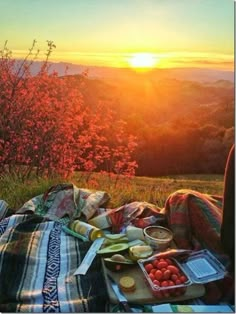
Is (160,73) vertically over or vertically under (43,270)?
over

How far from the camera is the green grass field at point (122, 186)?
252cm

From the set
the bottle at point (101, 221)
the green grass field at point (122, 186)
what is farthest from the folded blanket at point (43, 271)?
the green grass field at point (122, 186)

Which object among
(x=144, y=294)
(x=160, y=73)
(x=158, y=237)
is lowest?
(x=144, y=294)

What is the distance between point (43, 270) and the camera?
1.66 meters

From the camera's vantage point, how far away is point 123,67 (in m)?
2.53

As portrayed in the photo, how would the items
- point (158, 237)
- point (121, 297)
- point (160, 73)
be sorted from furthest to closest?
point (160, 73), point (158, 237), point (121, 297)

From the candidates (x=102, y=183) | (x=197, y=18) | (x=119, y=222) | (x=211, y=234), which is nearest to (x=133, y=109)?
(x=102, y=183)

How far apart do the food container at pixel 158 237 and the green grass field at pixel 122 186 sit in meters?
0.49

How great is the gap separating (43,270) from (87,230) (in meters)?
0.32

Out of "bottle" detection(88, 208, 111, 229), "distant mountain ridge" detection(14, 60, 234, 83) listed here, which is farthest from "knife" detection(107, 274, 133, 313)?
"distant mountain ridge" detection(14, 60, 234, 83)

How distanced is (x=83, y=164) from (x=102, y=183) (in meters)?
0.21

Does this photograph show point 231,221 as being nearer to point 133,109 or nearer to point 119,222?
point 119,222

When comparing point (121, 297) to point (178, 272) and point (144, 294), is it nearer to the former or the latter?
point (144, 294)

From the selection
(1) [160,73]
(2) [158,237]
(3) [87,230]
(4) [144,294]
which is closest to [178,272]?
(4) [144,294]
